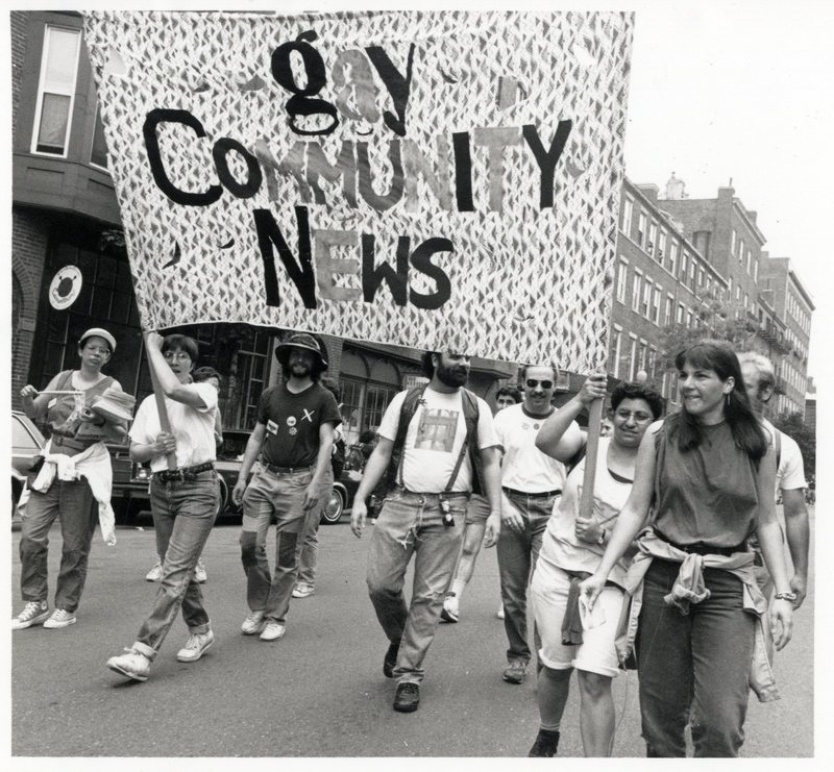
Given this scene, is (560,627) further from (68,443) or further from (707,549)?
(68,443)

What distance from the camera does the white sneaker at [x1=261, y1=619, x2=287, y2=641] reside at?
605cm

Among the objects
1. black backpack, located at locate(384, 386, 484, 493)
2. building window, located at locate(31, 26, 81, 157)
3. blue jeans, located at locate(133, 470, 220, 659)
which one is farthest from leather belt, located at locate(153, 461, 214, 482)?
building window, located at locate(31, 26, 81, 157)

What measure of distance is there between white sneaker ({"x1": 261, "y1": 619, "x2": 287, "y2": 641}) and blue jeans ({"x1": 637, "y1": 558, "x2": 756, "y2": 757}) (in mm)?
3253

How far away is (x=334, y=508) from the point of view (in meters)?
14.6

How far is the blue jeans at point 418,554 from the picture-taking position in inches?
195

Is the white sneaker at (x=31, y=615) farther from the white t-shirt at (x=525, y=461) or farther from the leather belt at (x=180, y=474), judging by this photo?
the white t-shirt at (x=525, y=461)

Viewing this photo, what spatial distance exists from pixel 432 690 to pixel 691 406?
262 centimetres

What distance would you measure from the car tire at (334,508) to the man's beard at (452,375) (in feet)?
30.3

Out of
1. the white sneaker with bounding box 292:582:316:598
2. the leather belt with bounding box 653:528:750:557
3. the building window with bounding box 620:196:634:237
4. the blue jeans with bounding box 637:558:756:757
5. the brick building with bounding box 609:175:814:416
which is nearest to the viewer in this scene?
the blue jeans with bounding box 637:558:756:757

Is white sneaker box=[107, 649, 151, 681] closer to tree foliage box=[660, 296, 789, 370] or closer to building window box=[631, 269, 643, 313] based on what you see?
tree foliage box=[660, 296, 789, 370]

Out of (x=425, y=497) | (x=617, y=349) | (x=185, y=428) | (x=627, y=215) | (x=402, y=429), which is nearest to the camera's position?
(x=425, y=497)

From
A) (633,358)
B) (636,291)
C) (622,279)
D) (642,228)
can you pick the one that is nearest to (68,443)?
(622,279)

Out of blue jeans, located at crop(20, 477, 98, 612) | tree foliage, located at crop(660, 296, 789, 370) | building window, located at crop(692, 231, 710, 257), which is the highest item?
building window, located at crop(692, 231, 710, 257)

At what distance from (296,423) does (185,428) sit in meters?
0.84
